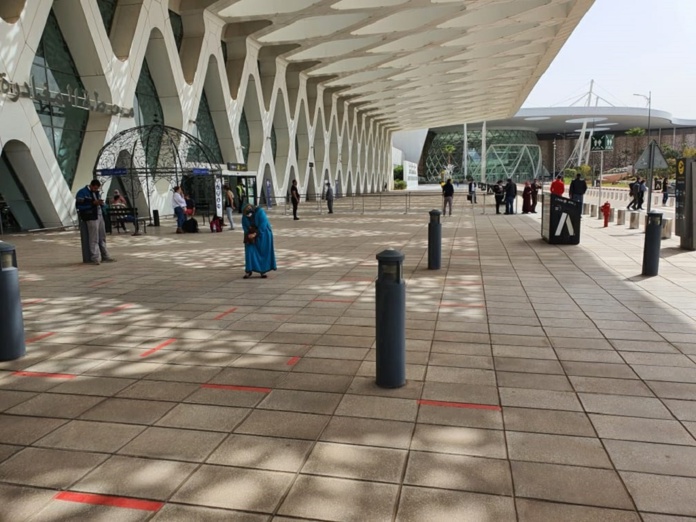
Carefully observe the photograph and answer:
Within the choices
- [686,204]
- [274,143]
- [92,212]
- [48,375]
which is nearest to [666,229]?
[686,204]

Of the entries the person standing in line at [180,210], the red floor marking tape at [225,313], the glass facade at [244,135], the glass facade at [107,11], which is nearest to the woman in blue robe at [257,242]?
the red floor marking tape at [225,313]

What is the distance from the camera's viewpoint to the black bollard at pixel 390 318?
410 centimetres

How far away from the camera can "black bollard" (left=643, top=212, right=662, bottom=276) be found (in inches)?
347

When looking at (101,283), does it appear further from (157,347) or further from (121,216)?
(121,216)

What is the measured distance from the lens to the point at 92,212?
10453mm

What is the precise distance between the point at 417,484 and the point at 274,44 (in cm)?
3104

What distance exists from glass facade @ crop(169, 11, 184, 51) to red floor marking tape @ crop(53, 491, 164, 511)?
24.5 meters

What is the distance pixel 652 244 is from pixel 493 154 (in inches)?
4332

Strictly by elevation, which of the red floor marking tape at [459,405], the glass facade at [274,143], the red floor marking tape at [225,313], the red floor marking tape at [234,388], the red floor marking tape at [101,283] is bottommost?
the red floor marking tape at [459,405]

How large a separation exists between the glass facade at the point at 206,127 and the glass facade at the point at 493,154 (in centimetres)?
8889

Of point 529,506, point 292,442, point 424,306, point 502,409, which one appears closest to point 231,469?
point 292,442

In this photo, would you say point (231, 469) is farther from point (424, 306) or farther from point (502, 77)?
point (502, 77)

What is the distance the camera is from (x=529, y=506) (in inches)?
106

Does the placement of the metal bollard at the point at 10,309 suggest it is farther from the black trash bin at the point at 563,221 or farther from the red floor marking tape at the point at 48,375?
the black trash bin at the point at 563,221
